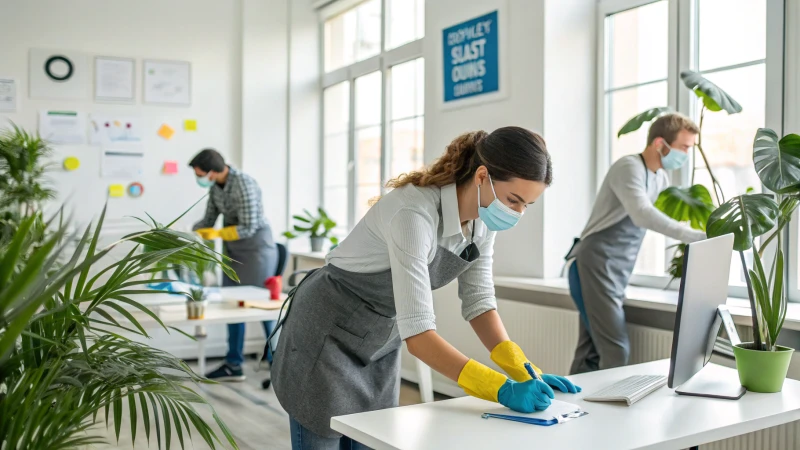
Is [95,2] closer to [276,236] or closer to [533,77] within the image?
[276,236]

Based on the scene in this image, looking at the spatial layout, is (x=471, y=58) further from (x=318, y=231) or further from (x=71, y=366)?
(x=71, y=366)

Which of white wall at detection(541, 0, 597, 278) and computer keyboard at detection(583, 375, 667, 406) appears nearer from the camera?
computer keyboard at detection(583, 375, 667, 406)

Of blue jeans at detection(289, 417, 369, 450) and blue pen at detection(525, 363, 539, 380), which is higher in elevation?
blue pen at detection(525, 363, 539, 380)

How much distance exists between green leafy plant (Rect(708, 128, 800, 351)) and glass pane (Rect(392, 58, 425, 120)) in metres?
2.99

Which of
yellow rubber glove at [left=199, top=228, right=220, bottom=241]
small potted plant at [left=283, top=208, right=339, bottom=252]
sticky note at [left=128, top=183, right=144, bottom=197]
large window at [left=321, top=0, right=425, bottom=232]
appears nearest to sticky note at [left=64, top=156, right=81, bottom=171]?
sticky note at [left=128, top=183, right=144, bottom=197]

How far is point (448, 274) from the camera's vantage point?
74.7 inches

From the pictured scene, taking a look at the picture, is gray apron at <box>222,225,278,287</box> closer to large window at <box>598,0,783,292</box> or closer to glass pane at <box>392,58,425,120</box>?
glass pane at <box>392,58,425,120</box>

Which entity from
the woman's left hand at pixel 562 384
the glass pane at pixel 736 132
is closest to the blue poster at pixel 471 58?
the glass pane at pixel 736 132

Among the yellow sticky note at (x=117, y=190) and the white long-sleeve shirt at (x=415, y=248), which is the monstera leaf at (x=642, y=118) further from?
the yellow sticky note at (x=117, y=190)

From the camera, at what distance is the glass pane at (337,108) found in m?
6.13

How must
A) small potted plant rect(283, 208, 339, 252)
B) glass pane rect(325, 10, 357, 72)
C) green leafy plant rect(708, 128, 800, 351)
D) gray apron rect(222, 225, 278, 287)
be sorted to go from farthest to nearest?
glass pane rect(325, 10, 357, 72) < small potted plant rect(283, 208, 339, 252) < gray apron rect(222, 225, 278, 287) < green leafy plant rect(708, 128, 800, 351)

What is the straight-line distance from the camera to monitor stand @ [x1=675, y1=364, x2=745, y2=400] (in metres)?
1.87

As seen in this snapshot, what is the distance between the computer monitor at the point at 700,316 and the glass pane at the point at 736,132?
145cm

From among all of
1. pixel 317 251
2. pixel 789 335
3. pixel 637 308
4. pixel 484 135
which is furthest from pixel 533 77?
pixel 317 251
